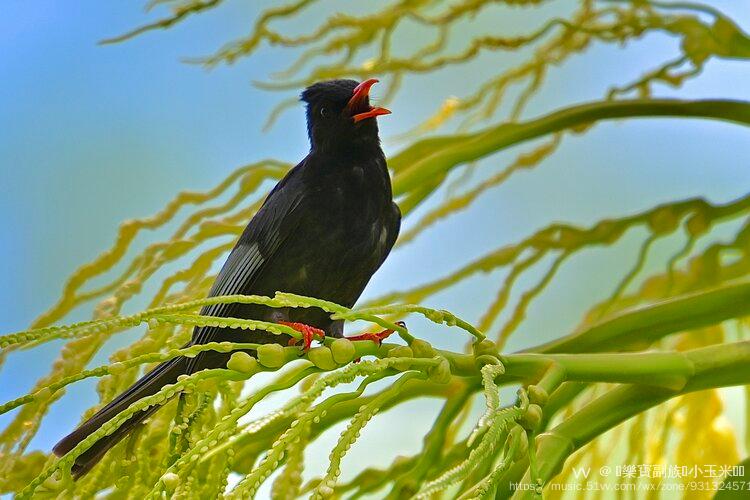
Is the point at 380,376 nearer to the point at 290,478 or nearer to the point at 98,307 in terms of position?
the point at 290,478

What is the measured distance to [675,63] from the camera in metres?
1.20

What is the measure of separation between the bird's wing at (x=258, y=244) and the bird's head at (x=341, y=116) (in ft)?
0.31

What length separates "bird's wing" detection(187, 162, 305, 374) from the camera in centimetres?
103

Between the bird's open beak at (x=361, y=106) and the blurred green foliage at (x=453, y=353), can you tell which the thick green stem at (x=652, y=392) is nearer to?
the blurred green foliage at (x=453, y=353)

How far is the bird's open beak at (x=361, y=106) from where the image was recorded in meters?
1.09

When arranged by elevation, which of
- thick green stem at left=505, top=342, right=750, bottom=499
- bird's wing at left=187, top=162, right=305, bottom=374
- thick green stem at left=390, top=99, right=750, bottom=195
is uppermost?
thick green stem at left=390, top=99, right=750, bottom=195

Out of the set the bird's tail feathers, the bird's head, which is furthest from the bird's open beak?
the bird's tail feathers

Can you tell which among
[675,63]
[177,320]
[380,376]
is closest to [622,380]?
[380,376]

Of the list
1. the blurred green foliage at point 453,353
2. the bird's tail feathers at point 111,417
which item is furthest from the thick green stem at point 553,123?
the bird's tail feathers at point 111,417

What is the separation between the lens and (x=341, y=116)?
1.13 m

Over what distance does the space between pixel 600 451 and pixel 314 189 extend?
1.58 ft

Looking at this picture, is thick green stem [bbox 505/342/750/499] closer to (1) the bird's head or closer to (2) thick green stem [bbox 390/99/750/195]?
(2) thick green stem [bbox 390/99/750/195]

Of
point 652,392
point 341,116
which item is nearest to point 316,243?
point 341,116

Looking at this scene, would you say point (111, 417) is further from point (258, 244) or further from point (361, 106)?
point (361, 106)
